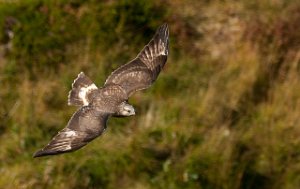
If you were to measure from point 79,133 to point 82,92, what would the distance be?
840 millimetres

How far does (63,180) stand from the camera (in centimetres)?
766

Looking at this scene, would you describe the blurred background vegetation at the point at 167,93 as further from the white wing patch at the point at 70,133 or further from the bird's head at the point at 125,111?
the white wing patch at the point at 70,133

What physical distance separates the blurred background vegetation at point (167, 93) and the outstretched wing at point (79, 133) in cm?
129

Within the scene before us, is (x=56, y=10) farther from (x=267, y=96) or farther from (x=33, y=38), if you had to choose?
(x=267, y=96)

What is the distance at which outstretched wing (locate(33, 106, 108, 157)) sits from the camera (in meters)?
6.16

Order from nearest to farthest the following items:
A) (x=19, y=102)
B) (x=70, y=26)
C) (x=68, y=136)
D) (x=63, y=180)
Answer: (x=68, y=136), (x=63, y=180), (x=19, y=102), (x=70, y=26)

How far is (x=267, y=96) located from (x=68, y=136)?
2.92 m

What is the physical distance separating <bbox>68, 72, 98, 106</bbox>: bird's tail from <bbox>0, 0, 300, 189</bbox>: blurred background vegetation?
0.82 m

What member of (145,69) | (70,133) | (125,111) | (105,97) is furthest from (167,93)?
(70,133)

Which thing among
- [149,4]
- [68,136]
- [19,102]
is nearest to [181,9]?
[149,4]

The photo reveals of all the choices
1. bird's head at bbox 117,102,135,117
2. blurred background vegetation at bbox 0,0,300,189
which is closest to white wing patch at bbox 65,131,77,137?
bird's head at bbox 117,102,135,117

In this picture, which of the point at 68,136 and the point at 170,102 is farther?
the point at 170,102

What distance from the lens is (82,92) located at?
7133 mm

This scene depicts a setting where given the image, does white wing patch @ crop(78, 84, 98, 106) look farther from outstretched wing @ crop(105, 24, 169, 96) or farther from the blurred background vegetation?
the blurred background vegetation
